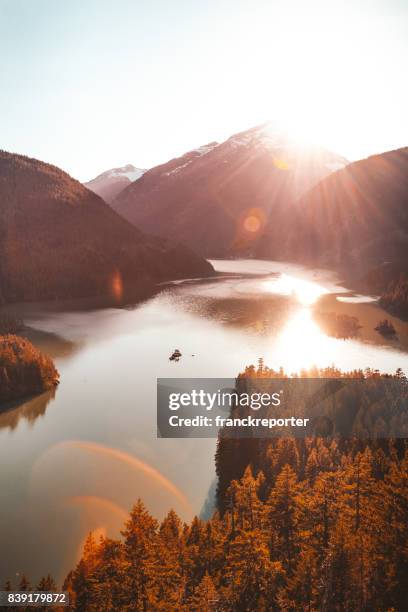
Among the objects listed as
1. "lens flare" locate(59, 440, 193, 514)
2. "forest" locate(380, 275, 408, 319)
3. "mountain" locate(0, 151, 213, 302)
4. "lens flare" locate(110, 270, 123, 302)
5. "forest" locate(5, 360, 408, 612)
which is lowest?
"lens flare" locate(59, 440, 193, 514)

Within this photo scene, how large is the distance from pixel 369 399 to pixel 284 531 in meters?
24.6

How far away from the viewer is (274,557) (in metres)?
19.5

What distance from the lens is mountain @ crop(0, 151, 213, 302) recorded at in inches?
5704

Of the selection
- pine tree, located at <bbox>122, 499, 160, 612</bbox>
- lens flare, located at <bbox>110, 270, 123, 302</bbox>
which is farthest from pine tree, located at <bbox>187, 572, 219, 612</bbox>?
lens flare, located at <bbox>110, 270, 123, 302</bbox>

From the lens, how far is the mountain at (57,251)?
Answer: 14488cm

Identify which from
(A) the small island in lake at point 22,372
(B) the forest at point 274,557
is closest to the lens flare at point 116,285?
(A) the small island in lake at point 22,372

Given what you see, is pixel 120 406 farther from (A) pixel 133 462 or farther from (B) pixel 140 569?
(B) pixel 140 569

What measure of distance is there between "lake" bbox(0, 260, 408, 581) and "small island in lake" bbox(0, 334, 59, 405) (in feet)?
8.27

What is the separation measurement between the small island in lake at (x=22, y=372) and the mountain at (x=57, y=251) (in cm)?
8111

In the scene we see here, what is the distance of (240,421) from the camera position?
37625mm

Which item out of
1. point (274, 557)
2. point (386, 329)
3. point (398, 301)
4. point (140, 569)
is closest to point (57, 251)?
point (398, 301)

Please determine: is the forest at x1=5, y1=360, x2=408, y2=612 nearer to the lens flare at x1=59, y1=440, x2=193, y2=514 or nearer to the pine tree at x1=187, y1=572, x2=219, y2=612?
the pine tree at x1=187, y1=572, x2=219, y2=612

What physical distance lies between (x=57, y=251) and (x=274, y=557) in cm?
16291

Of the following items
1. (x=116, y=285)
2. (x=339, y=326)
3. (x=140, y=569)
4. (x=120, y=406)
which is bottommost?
(x=120, y=406)
